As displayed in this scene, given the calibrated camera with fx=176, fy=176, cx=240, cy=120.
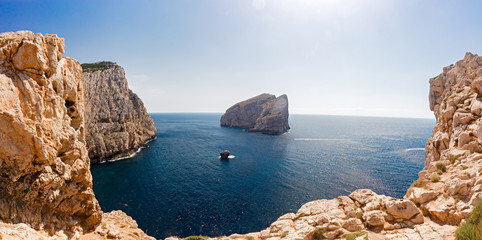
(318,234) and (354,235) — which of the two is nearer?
(354,235)

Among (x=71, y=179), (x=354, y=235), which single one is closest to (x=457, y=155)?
(x=354, y=235)

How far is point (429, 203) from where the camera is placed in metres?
13.1

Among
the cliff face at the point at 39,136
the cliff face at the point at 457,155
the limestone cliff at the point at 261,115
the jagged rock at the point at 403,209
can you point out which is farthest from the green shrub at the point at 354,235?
the limestone cliff at the point at 261,115

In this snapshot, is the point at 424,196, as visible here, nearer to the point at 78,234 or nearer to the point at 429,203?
the point at 429,203

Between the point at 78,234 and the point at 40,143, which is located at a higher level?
the point at 40,143

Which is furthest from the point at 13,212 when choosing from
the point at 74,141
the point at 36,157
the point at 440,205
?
the point at 440,205

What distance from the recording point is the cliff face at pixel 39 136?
10633mm

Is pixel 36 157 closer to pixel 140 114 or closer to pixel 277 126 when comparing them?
pixel 140 114

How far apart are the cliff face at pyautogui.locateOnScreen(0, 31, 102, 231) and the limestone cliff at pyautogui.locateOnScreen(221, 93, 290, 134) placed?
122514mm

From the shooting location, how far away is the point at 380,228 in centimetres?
1301

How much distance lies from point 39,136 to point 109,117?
68243 mm

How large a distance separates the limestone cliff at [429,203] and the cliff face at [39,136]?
16162 millimetres

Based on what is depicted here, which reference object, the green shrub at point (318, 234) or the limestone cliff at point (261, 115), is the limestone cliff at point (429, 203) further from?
the limestone cliff at point (261, 115)

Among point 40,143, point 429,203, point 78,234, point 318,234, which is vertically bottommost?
point 78,234
